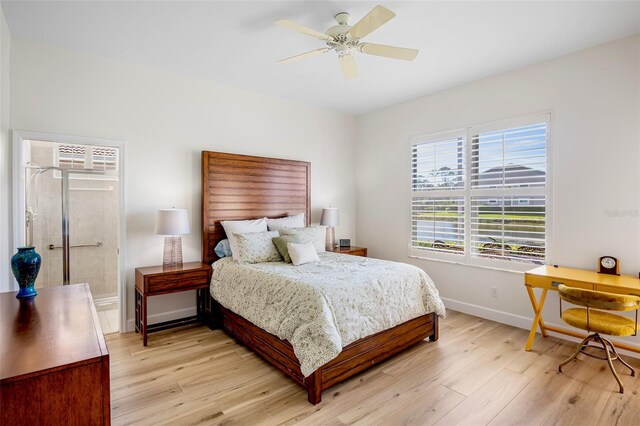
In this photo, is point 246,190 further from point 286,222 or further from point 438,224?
point 438,224

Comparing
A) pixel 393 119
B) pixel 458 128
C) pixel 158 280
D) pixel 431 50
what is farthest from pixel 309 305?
pixel 393 119

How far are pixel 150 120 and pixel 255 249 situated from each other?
184 cm

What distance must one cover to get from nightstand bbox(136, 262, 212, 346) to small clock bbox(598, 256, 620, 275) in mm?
3860

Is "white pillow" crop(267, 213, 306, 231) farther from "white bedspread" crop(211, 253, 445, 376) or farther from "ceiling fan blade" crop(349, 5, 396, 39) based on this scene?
"ceiling fan blade" crop(349, 5, 396, 39)

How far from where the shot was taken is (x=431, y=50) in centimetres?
312

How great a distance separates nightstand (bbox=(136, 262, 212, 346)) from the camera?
315 centimetres

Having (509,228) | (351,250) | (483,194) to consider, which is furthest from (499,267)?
(351,250)

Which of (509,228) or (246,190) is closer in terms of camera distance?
Answer: (509,228)

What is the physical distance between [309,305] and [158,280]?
68.2 inches

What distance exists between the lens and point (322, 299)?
237 centimetres

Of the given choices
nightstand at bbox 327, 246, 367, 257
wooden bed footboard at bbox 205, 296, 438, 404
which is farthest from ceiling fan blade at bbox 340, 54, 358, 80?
nightstand at bbox 327, 246, 367, 257

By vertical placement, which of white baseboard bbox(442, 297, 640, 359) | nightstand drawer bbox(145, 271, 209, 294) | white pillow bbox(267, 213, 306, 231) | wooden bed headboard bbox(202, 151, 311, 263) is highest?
wooden bed headboard bbox(202, 151, 311, 263)

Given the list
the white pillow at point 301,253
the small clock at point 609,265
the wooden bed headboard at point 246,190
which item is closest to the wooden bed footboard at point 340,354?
the white pillow at point 301,253

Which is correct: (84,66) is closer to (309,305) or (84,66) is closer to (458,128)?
(309,305)
